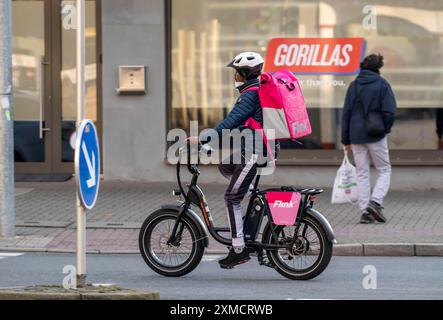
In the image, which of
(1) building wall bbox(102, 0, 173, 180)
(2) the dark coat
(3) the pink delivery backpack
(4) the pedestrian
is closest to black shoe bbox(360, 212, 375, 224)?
(4) the pedestrian

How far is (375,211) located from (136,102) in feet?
16.7

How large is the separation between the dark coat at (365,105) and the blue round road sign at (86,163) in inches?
209

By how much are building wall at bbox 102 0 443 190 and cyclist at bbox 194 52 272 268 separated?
265 inches

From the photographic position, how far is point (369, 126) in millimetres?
12305

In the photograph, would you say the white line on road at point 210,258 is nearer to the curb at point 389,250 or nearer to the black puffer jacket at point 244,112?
the curb at point 389,250

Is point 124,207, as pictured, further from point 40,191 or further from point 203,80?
point 203,80

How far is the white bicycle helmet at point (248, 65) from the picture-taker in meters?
9.12

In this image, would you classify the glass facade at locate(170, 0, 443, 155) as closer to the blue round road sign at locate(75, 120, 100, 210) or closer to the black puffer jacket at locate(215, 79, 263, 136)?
the black puffer jacket at locate(215, 79, 263, 136)

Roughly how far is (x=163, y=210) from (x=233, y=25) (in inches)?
282

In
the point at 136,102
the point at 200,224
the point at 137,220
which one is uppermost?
the point at 136,102

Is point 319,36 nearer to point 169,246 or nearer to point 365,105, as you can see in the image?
point 365,105

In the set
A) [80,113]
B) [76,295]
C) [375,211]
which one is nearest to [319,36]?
[375,211]

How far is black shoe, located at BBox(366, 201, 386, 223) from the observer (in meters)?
12.5

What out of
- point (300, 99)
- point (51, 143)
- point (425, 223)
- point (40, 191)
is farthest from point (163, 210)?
point (51, 143)
